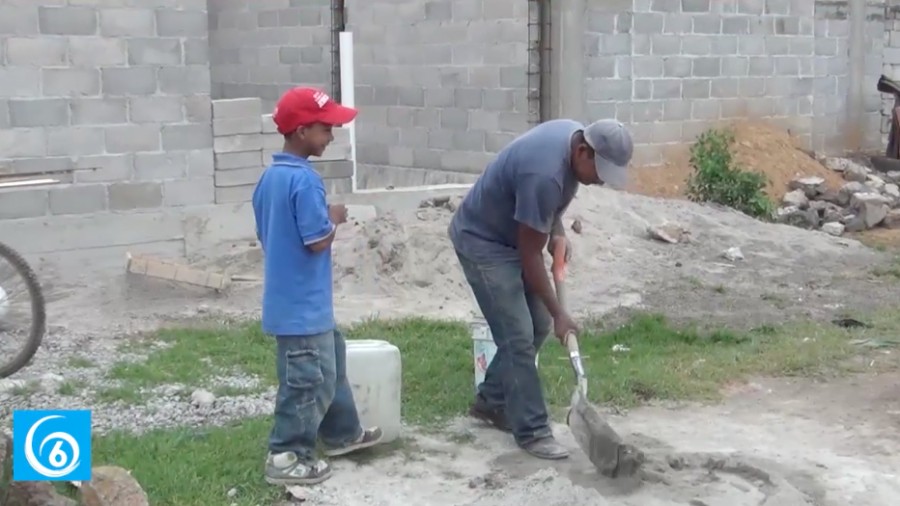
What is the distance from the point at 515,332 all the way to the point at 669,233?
551cm

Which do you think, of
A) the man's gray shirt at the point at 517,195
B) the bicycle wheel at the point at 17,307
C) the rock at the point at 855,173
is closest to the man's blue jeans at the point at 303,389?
the man's gray shirt at the point at 517,195

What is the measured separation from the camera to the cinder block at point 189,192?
356 inches

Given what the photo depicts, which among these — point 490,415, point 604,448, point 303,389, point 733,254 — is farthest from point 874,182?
point 303,389

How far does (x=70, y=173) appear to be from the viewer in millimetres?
8586

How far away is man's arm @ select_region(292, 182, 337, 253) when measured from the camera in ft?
15.5

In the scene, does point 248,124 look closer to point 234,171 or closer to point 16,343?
point 234,171

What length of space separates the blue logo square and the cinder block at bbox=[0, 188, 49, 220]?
193 inches

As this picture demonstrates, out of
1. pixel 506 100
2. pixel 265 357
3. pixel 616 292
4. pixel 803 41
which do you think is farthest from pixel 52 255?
pixel 803 41

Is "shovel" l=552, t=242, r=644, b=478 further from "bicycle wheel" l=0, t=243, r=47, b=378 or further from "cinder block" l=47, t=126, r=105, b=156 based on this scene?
"cinder block" l=47, t=126, r=105, b=156

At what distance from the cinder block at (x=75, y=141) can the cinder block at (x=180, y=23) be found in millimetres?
884

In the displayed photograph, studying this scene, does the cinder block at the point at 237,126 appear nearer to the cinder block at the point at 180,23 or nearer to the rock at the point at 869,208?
the cinder block at the point at 180,23

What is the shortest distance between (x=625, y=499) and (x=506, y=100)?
24.2 ft

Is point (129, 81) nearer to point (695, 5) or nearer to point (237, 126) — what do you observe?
point (237, 126)

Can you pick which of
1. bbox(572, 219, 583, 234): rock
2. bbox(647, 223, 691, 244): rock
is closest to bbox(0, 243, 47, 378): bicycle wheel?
bbox(572, 219, 583, 234): rock
